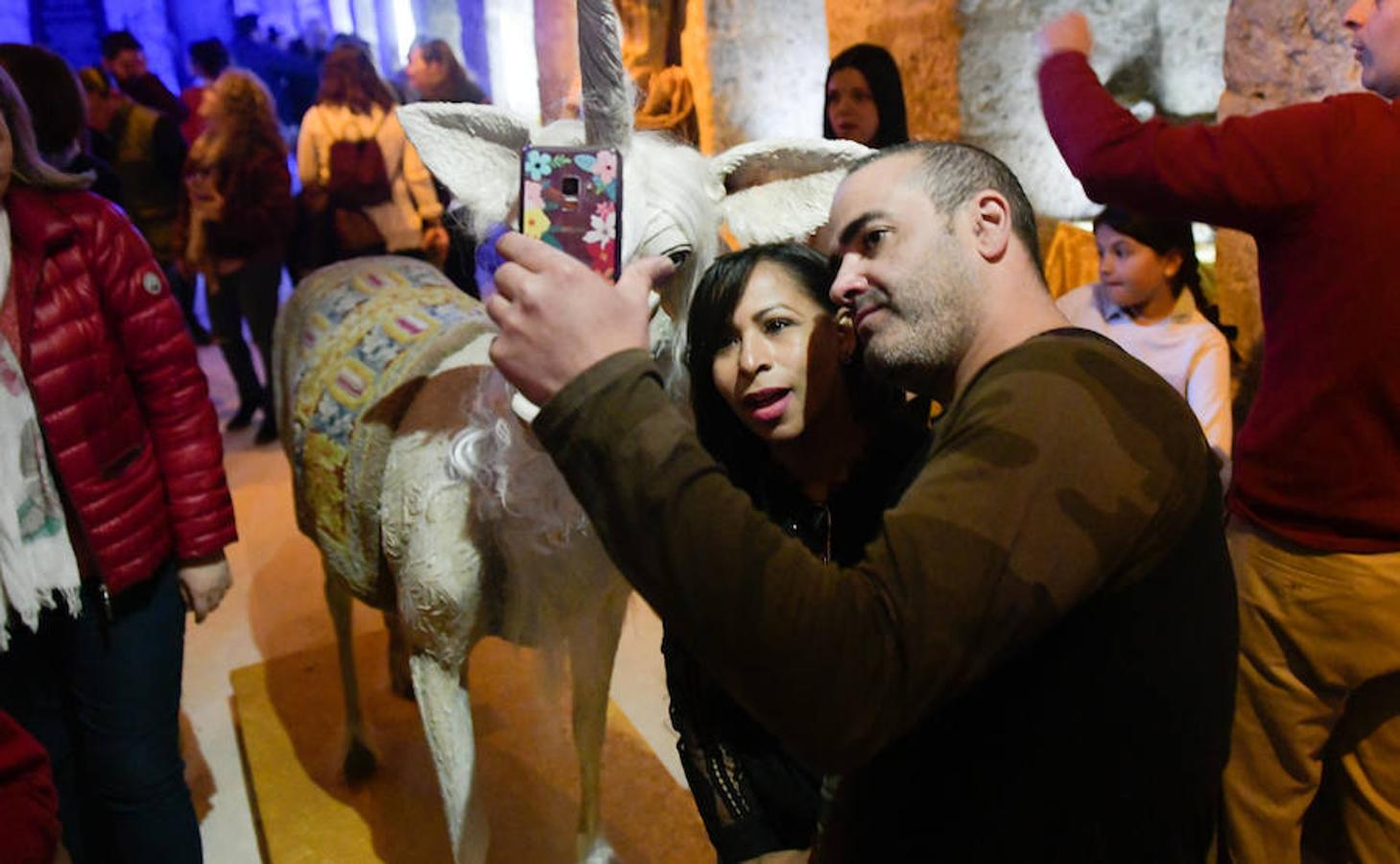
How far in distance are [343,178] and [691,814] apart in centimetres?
289

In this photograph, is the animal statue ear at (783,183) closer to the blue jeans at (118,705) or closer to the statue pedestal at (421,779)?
the statue pedestal at (421,779)

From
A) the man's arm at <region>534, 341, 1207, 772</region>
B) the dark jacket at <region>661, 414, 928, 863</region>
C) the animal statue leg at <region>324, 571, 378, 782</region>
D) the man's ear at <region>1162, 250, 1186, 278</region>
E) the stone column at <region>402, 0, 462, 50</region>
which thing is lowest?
the animal statue leg at <region>324, 571, 378, 782</region>

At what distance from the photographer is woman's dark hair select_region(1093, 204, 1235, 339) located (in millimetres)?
2102

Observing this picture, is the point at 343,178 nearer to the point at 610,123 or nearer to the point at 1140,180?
the point at 610,123

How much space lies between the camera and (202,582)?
173 centimetres

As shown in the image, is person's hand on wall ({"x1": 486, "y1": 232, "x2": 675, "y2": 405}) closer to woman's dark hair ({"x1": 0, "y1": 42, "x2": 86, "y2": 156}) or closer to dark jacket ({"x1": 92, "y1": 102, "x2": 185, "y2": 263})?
woman's dark hair ({"x1": 0, "y1": 42, "x2": 86, "y2": 156})

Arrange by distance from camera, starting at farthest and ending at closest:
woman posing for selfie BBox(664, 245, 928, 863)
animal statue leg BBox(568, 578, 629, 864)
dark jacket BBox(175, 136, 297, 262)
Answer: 1. dark jacket BBox(175, 136, 297, 262)
2. animal statue leg BBox(568, 578, 629, 864)
3. woman posing for selfie BBox(664, 245, 928, 863)

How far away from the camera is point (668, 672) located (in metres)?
1.36

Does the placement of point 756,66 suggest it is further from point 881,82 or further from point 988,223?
point 988,223

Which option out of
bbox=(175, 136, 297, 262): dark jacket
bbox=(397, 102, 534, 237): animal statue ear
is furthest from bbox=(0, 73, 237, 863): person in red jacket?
bbox=(175, 136, 297, 262): dark jacket

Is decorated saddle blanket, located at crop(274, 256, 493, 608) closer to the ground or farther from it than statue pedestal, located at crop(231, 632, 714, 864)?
farther from it

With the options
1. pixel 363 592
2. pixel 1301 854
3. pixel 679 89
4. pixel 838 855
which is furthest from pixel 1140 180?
pixel 679 89

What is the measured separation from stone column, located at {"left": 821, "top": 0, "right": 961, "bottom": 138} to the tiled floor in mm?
2170

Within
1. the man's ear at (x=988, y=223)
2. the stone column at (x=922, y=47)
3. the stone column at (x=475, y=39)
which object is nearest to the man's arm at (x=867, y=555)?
the man's ear at (x=988, y=223)
